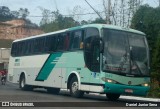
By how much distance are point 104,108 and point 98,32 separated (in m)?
4.49

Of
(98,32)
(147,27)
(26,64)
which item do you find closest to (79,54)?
(98,32)

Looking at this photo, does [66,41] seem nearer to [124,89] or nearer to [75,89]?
[75,89]

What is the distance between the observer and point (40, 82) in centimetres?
2275

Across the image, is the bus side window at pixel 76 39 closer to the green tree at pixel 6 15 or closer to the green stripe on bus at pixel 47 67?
the green stripe on bus at pixel 47 67

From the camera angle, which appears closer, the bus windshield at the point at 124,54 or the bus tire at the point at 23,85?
the bus windshield at the point at 124,54

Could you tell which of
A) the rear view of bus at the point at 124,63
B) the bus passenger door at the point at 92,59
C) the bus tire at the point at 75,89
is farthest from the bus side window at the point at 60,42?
the rear view of bus at the point at 124,63

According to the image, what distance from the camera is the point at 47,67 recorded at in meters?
21.9

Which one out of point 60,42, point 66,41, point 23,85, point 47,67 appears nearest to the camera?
point 66,41

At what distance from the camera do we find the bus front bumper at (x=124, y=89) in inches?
633

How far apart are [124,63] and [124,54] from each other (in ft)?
1.38

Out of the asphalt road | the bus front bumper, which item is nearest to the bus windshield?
the bus front bumper

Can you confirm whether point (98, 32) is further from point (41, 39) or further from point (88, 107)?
point (41, 39)

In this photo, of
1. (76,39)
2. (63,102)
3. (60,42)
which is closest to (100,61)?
(63,102)

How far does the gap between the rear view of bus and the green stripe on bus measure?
175 inches
